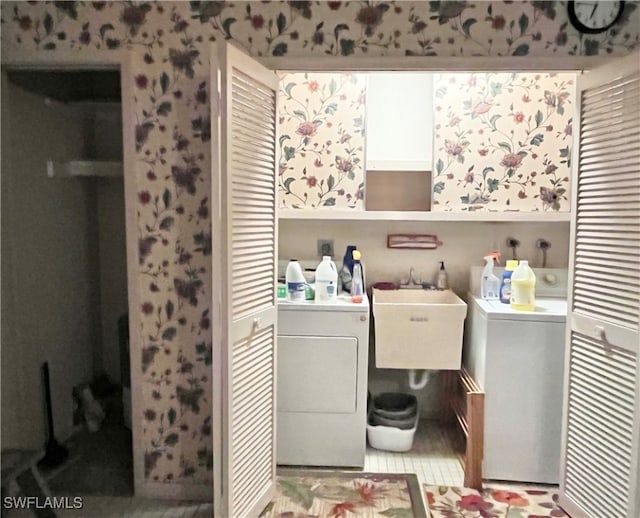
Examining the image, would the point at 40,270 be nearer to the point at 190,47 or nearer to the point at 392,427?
the point at 190,47

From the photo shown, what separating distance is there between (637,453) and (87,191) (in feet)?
10.2

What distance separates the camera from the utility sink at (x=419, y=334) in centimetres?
287

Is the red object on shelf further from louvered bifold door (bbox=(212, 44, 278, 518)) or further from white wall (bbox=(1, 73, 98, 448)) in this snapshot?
white wall (bbox=(1, 73, 98, 448))

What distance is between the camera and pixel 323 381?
9.25ft

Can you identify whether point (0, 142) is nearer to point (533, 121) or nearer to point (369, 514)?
point (369, 514)

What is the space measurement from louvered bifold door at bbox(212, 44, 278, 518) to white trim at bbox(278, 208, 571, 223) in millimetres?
733

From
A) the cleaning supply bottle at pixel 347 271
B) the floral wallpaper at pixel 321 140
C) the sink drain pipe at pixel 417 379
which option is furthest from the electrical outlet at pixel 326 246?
the sink drain pipe at pixel 417 379

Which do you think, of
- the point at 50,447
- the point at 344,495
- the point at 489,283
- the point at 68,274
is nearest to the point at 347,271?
the point at 489,283

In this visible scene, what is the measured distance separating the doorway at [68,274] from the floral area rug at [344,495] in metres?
0.76

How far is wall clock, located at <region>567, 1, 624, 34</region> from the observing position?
2238 millimetres

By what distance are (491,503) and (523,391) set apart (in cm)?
54

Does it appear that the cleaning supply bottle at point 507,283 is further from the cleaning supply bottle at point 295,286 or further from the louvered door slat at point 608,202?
the cleaning supply bottle at point 295,286

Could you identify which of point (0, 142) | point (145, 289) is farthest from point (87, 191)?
point (145, 289)

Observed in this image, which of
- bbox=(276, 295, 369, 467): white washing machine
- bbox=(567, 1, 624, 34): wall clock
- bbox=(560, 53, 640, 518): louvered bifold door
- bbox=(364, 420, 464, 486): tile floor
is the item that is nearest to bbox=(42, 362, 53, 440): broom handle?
bbox=(276, 295, 369, 467): white washing machine
